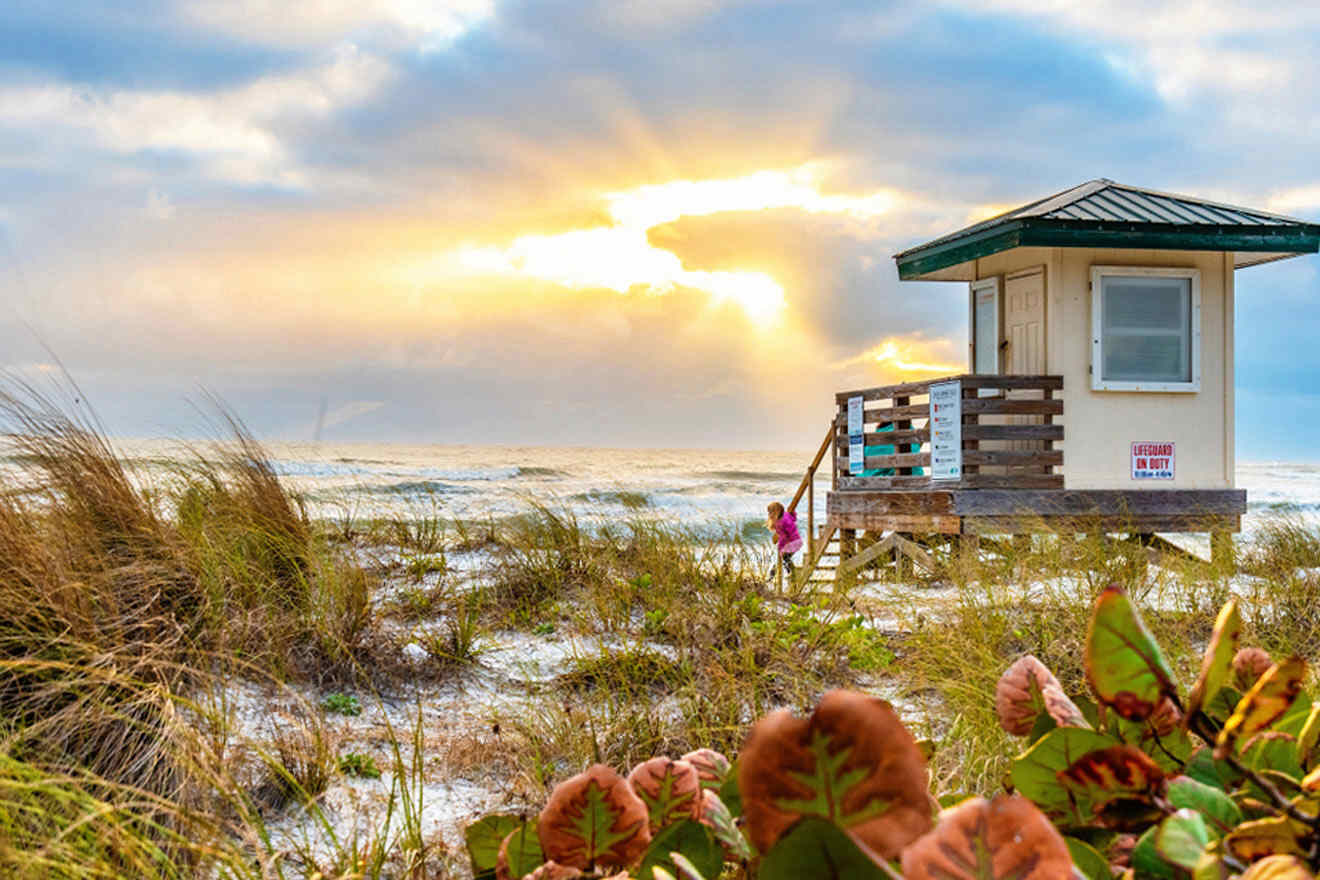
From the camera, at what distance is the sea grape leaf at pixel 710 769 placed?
840 mm

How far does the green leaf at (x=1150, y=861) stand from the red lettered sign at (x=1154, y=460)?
1206 centimetres

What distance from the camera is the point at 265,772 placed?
3404 mm

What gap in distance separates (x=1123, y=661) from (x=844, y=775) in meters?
0.24

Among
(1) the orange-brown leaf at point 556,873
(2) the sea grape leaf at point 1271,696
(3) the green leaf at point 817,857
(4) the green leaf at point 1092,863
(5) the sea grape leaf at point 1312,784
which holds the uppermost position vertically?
(2) the sea grape leaf at point 1271,696

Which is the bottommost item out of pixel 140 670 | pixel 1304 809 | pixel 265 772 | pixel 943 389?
pixel 265 772

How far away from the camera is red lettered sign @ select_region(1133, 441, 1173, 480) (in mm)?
11641

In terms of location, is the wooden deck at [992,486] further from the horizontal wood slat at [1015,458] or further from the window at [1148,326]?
the window at [1148,326]

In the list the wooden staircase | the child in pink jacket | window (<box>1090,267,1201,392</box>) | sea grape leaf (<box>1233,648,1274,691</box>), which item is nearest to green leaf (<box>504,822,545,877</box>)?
sea grape leaf (<box>1233,648,1274,691</box>)

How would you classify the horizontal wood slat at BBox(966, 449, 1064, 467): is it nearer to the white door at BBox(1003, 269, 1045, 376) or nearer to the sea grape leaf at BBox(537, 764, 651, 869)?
the white door at BBox(1003, 269, 1045, 376)

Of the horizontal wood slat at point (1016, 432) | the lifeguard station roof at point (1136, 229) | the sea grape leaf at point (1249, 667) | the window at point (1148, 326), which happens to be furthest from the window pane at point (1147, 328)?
the sea grape leaf at point (1249, 667)

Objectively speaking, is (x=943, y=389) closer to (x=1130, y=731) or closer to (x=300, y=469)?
(x=300, y=469)

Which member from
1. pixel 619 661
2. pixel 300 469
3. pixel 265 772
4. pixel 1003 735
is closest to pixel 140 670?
pixel 265 772

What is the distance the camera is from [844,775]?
50cm

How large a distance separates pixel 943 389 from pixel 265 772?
9.08 metres
